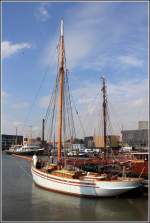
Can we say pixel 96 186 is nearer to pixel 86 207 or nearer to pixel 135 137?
pixel 86 207

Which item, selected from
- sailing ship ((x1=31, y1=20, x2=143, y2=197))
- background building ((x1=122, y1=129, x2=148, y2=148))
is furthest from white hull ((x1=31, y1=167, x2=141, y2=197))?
background building ((x1=122, y1=129, x2=148, y2=148))

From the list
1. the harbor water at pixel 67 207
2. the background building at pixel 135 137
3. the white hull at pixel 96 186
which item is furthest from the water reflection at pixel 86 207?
the background building at pixel 135 137

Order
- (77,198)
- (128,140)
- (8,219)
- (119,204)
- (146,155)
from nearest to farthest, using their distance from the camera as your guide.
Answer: (8,219) → (119,204) → (77,198) → (146,155) → (128,140)

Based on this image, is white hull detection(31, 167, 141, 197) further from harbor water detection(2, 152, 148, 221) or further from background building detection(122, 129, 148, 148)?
background building detection(122, 129, 148, 148)

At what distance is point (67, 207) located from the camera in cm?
2828

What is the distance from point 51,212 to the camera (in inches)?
1036

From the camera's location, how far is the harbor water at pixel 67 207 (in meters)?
25.2

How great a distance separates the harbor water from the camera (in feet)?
82.6

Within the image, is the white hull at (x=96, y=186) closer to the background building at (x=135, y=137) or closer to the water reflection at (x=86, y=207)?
the water reflection at (x=86, y=207)

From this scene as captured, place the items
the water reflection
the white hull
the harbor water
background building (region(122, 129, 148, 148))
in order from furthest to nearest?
background building (region(122, 129, 148, 148))
the white hull
the water reflection
the harbor water

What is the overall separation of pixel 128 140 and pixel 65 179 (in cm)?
14838

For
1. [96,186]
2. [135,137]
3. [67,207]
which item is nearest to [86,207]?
[67,207]

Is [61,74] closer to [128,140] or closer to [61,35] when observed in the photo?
[61,35]

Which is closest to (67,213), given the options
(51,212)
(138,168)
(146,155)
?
(51,212)
